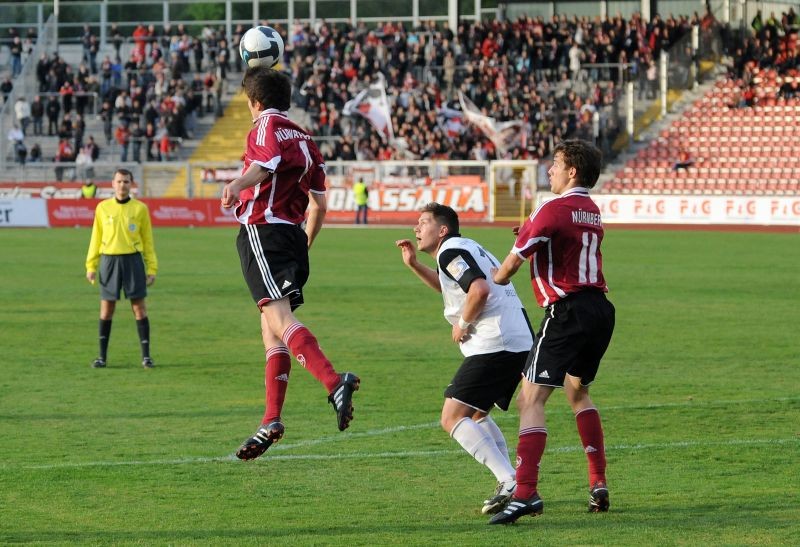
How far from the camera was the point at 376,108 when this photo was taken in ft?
157

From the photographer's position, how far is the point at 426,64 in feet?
168

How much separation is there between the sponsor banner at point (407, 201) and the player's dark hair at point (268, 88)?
36447 mm

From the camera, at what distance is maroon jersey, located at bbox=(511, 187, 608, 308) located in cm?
726

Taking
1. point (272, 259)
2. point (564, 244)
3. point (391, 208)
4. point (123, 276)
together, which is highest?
point (564, 244)

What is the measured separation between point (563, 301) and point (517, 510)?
1.17 metres

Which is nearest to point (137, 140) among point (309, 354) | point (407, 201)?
point (407, 201)

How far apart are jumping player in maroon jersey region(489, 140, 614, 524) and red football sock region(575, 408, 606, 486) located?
11cm

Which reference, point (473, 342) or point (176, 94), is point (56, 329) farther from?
point (176, 94)

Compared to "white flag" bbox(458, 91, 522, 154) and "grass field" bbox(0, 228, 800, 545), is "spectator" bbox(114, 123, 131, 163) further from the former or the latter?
"grass field" bbox(0, 228, 800, 545)

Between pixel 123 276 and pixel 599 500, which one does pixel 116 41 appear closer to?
pixel 123 276

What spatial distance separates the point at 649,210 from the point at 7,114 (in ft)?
83.4

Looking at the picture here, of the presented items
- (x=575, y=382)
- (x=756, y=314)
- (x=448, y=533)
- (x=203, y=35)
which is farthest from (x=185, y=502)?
(x=203, y=35)

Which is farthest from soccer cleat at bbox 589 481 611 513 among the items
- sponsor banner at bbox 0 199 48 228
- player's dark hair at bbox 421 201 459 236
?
sponsor banner at bbox 0 199 48 228

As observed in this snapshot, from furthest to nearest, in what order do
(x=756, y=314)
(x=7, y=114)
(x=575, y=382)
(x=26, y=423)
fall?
1. (x=7, y=114)
2. (x=756, y=314)
3. (x=26, y=423)
4. (x=575, y=382)
